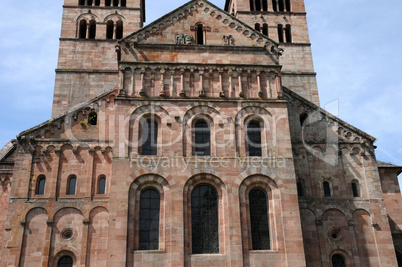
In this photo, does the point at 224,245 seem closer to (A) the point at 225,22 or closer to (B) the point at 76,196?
(B) the point at 76,196

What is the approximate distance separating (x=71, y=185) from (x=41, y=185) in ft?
5.66

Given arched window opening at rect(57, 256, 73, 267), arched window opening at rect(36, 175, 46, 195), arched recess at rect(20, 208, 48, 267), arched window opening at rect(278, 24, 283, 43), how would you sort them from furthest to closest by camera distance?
arched window opening at rect(278, 24, 283, 43)
arched window opening at rect(36, 175, 46, 195)
arched window opening at rect(57, 256, 73, 267)
arched recess at rect(20, 208, 48, 267)

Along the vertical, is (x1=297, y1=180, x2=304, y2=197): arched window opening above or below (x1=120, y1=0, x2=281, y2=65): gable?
below

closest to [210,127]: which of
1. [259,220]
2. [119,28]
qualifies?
[259,220]

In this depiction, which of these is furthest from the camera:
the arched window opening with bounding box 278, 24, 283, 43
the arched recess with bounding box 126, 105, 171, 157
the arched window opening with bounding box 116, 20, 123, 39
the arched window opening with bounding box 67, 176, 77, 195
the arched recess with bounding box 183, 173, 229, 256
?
the arched window opening with bounding box 278, 24, 283, 43

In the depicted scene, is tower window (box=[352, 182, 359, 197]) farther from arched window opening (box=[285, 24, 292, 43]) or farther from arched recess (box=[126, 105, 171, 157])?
arched window opening (box=[285, 24, 292, 43])

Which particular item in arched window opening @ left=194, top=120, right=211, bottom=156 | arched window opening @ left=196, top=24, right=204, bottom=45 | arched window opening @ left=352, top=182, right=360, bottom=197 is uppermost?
arched window opening @ left=196, top=24, right=204, bottom=45

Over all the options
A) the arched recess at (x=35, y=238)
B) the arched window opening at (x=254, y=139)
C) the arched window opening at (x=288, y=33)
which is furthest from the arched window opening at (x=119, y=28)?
the arched recess at (x=35, y=238)

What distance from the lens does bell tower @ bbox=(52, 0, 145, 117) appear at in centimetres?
3681

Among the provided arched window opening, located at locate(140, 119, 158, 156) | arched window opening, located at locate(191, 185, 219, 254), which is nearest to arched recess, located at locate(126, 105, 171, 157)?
arched window opening, located at locate(140, 119, 158, 156)

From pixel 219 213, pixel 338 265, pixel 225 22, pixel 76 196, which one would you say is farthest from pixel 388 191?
pixel 76 196

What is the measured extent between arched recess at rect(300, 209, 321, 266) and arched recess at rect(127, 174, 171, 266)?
8750 millimetres

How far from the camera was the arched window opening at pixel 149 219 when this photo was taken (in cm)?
2205

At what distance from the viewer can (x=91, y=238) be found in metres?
24.3
